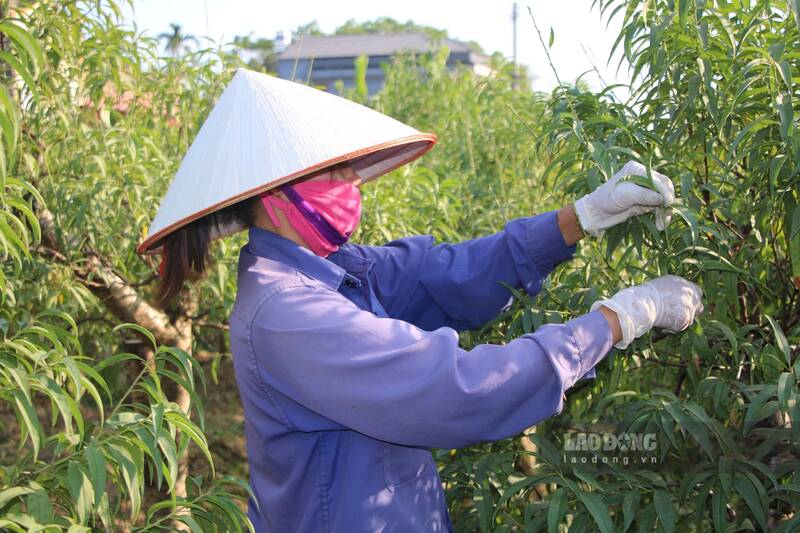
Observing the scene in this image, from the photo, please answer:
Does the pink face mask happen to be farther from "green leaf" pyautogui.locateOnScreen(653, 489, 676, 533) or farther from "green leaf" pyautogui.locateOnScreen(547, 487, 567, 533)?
"green leaf" pyautogui.locateOnScreen(653, 489, 676, 533)

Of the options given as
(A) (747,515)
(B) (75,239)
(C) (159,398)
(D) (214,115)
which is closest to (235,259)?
(B) (75,239)

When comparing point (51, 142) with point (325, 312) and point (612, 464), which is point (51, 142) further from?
point (612, 464)

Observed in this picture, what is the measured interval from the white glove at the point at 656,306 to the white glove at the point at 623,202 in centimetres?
14

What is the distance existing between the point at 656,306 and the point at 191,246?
105 centimetres

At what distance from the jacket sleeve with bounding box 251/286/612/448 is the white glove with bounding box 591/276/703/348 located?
2.6 inches

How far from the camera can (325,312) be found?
177 centimetres

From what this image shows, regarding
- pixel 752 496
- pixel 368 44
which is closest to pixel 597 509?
pixel 752 496

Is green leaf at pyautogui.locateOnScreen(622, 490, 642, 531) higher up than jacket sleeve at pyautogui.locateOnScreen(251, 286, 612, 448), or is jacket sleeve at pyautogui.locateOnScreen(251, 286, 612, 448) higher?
jacket sleeve at pyautogui.locateOnScreen(251, 286, 612, 448)

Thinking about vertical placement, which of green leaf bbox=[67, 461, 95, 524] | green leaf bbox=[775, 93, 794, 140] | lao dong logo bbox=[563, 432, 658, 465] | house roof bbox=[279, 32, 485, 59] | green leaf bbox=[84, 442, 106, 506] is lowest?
house roof bbox=[279, 32, 485, 59]

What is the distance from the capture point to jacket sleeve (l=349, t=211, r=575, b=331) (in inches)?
84.8

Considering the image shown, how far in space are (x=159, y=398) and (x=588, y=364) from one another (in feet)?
2.75

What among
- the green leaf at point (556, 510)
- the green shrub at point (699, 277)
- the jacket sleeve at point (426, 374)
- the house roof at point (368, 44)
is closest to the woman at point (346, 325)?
the jacket sleeve at point (426, 374)

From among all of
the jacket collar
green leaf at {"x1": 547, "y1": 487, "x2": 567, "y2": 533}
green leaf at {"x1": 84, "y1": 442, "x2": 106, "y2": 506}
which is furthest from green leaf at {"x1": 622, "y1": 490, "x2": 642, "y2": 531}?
green leaf at {"x1": 84, "y1": 442, "x2": 106, "y2": 506}

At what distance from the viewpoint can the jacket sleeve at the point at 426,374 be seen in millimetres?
1665
